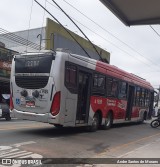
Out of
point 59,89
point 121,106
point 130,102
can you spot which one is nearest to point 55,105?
point 59,89

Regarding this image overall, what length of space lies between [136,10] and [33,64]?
4581 mm

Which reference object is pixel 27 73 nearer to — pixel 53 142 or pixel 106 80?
pixel 53 142

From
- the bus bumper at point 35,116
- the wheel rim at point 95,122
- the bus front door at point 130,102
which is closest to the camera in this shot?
the bus bumper at point 35,116

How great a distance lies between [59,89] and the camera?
41.6 feet

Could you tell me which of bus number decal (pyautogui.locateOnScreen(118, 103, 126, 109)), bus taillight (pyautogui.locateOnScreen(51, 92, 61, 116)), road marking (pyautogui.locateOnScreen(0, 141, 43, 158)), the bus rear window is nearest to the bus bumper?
bus taillight (pyautogui.locateOnScreen(51, 92, 61, 116))

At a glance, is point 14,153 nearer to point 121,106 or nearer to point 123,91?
point 121,106

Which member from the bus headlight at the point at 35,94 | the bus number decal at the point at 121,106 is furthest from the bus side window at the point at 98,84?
the bus headlight at the point at 35,94

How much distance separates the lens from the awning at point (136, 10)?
1274cm

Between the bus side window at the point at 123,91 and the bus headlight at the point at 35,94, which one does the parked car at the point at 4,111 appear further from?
Answer: the bus headlight at the point at 35,94

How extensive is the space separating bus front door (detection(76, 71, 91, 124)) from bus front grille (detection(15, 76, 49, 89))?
5.95 ft

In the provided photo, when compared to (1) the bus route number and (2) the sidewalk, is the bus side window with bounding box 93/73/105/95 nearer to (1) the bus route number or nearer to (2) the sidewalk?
(1) the bus route number

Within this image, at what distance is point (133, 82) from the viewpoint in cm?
2155

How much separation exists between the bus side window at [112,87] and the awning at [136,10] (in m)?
3.36

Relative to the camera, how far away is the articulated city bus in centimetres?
1270
